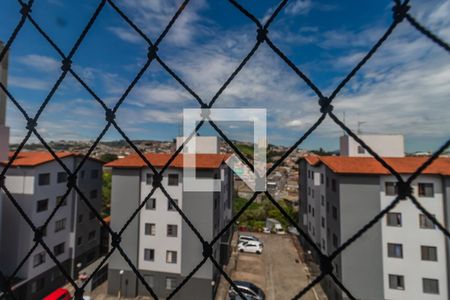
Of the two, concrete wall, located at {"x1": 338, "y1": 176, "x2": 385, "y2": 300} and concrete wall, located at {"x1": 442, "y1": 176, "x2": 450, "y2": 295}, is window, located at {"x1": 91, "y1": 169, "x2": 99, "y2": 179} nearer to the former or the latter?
concrete wall, located at {"x1": 338, "y1": 176, "x2": 385, "y2": 300}

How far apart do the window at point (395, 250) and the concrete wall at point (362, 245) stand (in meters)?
0.20

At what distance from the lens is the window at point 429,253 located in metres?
5.46

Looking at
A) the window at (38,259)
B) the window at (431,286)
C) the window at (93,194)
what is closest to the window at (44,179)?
the window at (93,194)

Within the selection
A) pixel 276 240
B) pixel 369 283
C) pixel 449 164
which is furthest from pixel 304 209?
pixel 449 164

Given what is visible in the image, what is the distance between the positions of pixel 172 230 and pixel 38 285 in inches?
156

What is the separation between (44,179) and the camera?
6.83 metres

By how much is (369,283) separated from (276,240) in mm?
6554

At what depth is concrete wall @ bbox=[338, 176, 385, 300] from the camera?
18.4ft

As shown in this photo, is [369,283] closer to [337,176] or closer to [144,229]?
[337,176]

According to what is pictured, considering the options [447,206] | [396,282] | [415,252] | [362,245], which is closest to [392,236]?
[415,252]

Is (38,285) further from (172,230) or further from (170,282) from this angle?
(172,230)

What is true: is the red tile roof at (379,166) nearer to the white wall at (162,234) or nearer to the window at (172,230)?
the white wall at (162,234)

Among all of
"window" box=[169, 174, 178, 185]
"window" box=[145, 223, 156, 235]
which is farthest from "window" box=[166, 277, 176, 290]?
"window" box=[169, 174, 178, 185]

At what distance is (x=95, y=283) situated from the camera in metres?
7.65
